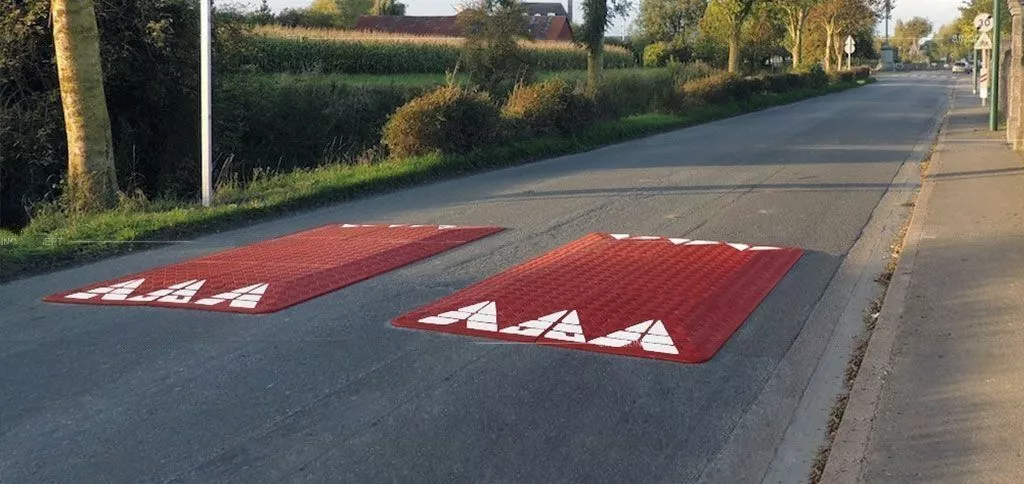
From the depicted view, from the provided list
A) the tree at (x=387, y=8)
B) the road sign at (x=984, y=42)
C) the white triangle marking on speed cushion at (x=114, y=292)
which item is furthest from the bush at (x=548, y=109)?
the tree at (x=387, y=8)

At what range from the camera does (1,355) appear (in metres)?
6.65

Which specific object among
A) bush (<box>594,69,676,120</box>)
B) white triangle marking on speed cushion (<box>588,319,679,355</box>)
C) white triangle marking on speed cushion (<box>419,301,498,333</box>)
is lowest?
white triangle marking on speed cushion (<box>588,319,679,355</box>)

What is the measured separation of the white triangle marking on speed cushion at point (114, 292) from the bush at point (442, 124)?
31.6ft

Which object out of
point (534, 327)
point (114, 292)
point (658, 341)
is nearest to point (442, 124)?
point (114, 292)

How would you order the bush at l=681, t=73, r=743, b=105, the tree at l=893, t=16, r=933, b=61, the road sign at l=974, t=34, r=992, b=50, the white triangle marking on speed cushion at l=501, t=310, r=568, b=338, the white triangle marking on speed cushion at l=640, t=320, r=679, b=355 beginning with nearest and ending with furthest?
the white triangle marking on speed cushion at l=640, t=320, r=679, b=355
the white triangle marking on speed cushion at l=501, t=310, r=568, b=338
the road sign at l=974, t=34, r=992, b=50
the bush at l=681, t=73, r=743, b=105
the tree at l=893, t=16, r=933, b=61

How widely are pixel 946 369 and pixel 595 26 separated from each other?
22.8 meters

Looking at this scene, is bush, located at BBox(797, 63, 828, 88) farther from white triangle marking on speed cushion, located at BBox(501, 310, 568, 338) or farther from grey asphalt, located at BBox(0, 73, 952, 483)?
white triangle marking on speed cushion, located at BBox(501, 310, 568, 338)

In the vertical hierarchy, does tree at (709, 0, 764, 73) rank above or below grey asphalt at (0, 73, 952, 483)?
above

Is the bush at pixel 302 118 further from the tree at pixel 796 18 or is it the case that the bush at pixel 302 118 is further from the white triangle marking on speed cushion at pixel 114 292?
the tree at pixel 796 18

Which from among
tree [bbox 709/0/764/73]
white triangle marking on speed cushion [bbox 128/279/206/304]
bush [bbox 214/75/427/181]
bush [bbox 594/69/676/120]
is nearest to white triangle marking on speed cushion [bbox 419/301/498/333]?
white triangle marking on speed cushion [bbox 128/279/206/304]

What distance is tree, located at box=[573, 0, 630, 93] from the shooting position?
91.0 feet

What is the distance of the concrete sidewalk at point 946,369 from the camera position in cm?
466

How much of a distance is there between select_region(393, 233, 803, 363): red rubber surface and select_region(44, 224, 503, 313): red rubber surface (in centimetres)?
120

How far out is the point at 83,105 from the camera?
13.0m
